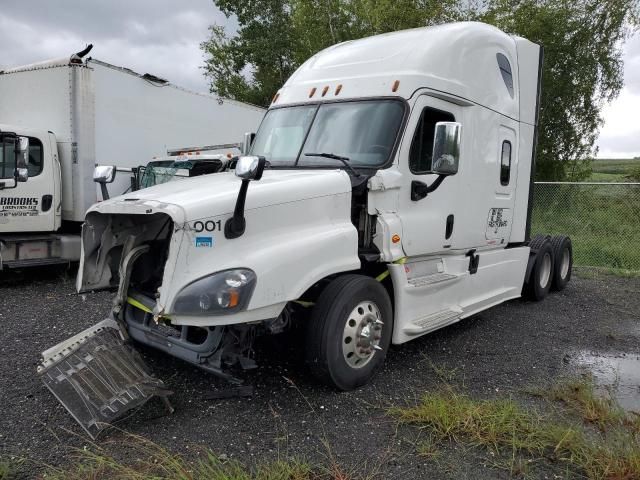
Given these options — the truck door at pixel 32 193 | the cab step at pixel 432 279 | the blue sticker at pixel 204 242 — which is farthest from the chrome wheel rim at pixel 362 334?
the truck door at pixel 32 193

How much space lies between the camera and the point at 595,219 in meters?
11.7

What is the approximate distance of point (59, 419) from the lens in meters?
3.67

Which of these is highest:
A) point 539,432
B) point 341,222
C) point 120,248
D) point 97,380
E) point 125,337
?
point 341,222

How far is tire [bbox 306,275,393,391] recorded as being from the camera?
12.8 ft

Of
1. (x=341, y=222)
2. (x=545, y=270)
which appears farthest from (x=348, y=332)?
(x=545, y=270)

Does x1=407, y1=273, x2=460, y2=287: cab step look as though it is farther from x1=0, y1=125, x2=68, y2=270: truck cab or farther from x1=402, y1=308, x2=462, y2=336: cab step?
x1=0, y1=125, x2=68, y2=270: truck cab

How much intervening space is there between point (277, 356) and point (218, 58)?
27.3 metres

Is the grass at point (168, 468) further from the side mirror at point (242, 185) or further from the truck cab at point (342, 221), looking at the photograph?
the side mirror at point (242, 185)

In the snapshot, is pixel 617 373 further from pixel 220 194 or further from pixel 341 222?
pixel 220 194

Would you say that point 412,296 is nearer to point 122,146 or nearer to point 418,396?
point 418,396

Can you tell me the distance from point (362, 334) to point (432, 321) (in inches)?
42.1

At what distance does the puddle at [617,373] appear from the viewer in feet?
14.2

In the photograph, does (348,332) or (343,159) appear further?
(343,159)

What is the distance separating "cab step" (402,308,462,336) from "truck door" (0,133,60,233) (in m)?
6.32
